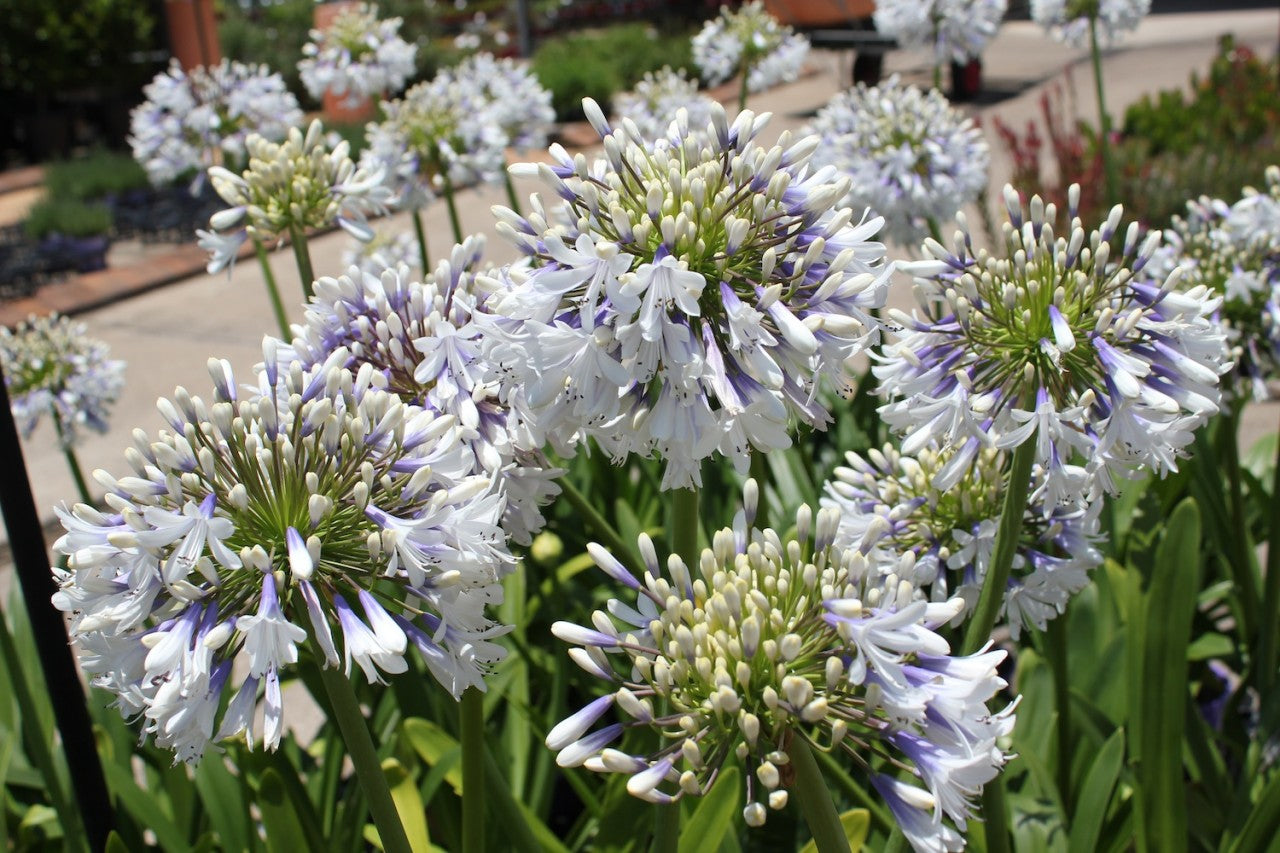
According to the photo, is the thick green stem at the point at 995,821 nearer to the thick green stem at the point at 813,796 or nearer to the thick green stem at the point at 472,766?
the thick green stem at the point at 813,796

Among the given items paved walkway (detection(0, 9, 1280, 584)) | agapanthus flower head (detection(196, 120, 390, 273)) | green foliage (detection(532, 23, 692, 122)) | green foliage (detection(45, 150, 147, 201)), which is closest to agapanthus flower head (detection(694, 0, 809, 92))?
paved walkway (detection(0, 9, 1280, 584))

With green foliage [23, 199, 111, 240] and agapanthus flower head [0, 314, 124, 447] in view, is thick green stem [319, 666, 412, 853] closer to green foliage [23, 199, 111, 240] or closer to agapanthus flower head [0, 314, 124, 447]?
agapanthus flower head [0, 314, 124, 447]

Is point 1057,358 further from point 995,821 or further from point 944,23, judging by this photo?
point 944,23

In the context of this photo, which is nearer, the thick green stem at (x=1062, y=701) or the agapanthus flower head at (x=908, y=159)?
the thick green stem at (x=1062, y=701)

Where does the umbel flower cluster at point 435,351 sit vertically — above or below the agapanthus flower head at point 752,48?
below

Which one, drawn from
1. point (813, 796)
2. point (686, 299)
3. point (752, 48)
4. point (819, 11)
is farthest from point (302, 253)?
point (819, 11)

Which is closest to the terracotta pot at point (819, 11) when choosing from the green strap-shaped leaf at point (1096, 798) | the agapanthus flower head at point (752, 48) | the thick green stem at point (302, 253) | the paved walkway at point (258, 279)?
the paved walkway at point (258, 279)
